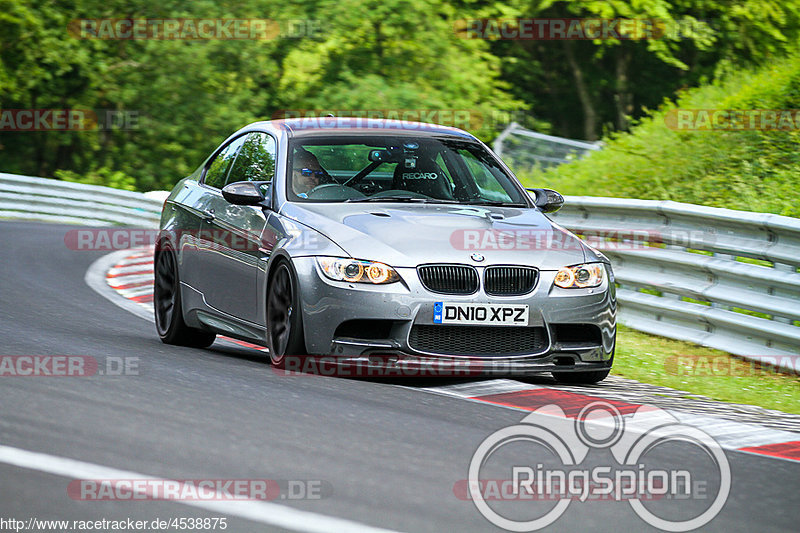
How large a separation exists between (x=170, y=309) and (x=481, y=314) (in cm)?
320

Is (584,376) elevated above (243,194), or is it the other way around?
(243,194)

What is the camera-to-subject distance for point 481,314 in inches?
301

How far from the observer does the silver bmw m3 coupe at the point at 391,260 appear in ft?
25.1

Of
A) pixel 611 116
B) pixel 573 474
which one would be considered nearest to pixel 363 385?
pixel 573 474

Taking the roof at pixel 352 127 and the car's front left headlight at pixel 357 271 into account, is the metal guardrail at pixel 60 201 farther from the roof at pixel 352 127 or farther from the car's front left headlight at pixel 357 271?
the car's front left headlight at pixel 357 271

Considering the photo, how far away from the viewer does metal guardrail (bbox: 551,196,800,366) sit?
961cm

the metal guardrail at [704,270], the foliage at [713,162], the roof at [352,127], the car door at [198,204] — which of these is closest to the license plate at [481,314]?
the roof at [352,127]

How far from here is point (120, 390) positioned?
6.84m

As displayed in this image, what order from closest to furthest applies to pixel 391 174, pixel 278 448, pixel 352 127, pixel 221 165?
pixel 278 448, pixel 391 174, pixel 352 127, pixel 221 165

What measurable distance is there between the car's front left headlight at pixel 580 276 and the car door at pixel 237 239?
1.84m

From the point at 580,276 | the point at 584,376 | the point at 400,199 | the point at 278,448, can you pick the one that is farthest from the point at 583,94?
the point at 278,448

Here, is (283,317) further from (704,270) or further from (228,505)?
(704,270)

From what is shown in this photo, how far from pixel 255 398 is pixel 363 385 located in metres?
→ 0.89

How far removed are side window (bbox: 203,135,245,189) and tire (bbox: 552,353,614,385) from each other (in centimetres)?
285
